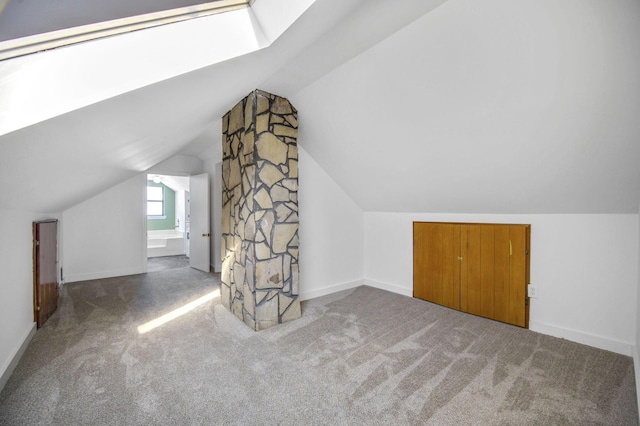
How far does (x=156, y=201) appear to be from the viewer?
8.55 m

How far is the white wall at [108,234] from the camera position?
466cm

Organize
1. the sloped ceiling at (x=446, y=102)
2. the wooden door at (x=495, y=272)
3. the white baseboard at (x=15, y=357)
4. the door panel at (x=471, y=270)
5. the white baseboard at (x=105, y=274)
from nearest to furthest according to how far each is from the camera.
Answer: the sloped ceiling at (x=446, y=102)
the white baseboard at (x=15, y=357)
the wooden door at (x=495, y=272)
the door panel at (x=471, y=270)
the white baseboard at (x=105, y=274)

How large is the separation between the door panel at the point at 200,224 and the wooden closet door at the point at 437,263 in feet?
12.7

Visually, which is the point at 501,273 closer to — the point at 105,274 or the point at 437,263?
the point at 437,263

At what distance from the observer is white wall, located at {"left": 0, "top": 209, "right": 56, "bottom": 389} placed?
1981mm

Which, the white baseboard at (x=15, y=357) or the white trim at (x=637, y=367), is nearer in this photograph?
the white trim at (x=637, y=367)

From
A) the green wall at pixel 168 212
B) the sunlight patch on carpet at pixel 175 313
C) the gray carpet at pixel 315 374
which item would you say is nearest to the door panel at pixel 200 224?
the sunlight patch on carpet at pixel 175 313

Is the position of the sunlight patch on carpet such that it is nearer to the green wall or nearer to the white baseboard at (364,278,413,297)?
the white baseboard at (364,278,413,297)

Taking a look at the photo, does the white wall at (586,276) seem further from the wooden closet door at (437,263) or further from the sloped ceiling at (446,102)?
the wooden closet door at (437,263)

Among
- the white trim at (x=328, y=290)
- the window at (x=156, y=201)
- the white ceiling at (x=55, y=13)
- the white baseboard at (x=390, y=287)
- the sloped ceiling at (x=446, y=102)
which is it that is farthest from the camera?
the window at (x=156, y=201)

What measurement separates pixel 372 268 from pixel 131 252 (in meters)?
4.50

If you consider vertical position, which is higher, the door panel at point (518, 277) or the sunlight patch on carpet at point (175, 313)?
the door panel at point (518, 277)

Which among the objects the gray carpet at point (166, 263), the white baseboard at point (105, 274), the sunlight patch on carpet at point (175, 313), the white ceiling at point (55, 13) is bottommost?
the gray carpet at point (166, 263)

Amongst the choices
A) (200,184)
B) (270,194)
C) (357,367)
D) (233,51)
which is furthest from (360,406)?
(200,184)
